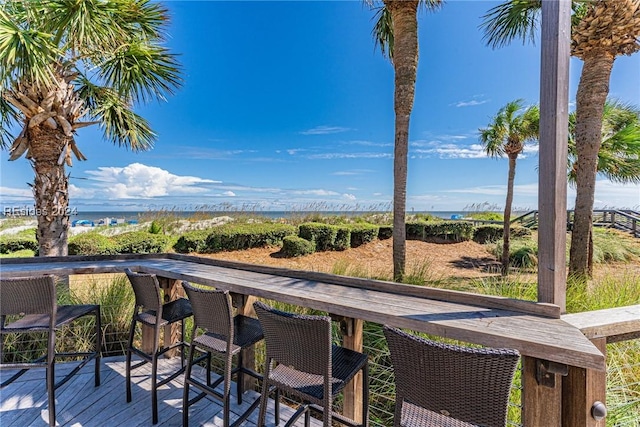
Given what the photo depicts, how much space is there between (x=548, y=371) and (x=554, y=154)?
0.93 metres

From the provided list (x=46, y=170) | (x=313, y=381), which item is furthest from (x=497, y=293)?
(x=46, y=170)

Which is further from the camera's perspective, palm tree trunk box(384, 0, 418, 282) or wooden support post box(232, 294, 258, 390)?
palm tree trunk box(384, 0, 418, 282)

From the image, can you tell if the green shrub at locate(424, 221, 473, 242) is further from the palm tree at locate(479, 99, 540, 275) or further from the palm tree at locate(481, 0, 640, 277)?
the palm tree at locate(481, 0, 640, 277)

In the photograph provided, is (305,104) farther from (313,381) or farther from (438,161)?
(313,381)

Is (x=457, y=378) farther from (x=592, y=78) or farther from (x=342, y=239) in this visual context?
(x=342, y=239)

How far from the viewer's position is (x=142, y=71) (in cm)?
434

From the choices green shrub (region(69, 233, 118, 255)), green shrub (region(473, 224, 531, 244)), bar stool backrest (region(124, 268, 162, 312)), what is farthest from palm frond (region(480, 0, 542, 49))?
green shrub (region(69, 233, 118, 255))

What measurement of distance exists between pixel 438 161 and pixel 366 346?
1710cm

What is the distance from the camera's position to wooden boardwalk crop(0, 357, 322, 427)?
198 centimetres

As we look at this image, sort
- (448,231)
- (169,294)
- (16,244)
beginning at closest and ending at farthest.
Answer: (169,294) → (16,244) → (448,231)

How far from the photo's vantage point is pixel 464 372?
891mm

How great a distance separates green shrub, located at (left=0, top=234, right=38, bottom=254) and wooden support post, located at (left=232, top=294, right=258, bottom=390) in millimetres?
8455

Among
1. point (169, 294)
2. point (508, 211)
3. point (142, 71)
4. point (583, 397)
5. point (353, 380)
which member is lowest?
point (353, 380)

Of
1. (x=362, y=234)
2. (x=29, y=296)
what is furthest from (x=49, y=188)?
(x=362, y=234)
